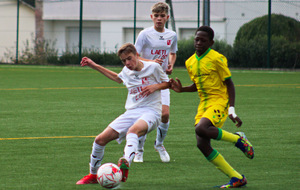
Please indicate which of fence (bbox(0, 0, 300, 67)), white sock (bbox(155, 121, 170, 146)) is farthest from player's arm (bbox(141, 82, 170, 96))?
fence (bbox(0, 0, 300, 67))

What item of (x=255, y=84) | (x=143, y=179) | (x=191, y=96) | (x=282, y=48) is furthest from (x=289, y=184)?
(x=282, y=48)

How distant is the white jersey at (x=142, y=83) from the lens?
6762 millimetres

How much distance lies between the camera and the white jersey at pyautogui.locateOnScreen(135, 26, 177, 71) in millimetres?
8680

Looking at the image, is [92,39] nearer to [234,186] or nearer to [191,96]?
[191,96]

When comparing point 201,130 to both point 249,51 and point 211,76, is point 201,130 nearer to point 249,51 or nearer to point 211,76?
point 211,76

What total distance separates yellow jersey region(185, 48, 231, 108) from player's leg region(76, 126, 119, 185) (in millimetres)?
1052

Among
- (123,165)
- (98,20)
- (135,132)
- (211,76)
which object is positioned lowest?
(123,165)

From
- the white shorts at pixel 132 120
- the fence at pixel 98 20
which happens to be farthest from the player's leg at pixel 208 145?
the fence at pixel 98 20

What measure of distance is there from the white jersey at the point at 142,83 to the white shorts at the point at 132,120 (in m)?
0.11

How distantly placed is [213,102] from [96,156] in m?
1.39

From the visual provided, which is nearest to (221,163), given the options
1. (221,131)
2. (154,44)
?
(221,131)

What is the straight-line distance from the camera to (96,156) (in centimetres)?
654

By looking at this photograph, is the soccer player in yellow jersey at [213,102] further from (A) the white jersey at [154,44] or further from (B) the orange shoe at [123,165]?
(A) the white jersey at [154,44]

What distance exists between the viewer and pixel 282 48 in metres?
28.0
